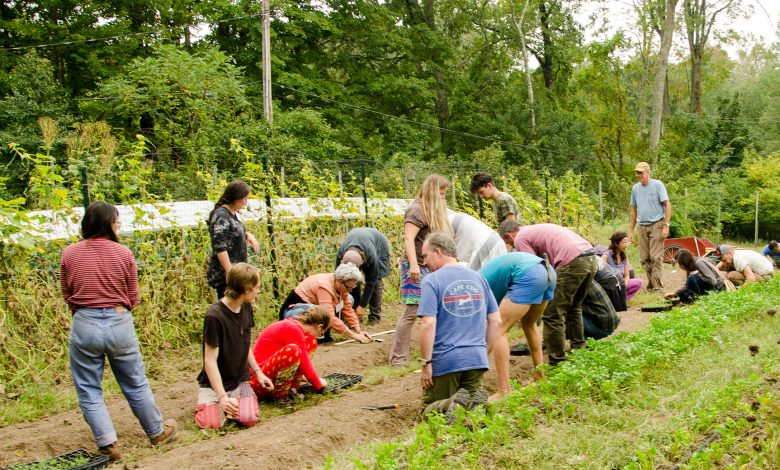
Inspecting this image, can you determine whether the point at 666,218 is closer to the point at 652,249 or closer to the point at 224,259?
the point at 652,249

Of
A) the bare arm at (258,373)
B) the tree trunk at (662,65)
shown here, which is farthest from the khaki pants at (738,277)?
the tree trunk at (662,65)

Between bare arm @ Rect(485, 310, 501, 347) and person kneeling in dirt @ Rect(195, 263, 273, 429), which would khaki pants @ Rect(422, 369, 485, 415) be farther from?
person kneeling in dirt @ Rect(195, 263, 273, 429)

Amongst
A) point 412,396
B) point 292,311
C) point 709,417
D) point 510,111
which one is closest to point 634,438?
point 709,417

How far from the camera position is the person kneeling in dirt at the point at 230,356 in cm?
531

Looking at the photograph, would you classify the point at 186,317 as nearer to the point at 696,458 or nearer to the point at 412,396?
the point at 412,396

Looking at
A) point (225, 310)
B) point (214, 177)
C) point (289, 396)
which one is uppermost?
point (214, 177)

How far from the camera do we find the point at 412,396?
597 cm

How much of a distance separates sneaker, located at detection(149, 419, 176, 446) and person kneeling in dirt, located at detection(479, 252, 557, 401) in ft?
7.76

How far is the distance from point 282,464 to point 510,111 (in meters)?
→ 29.4

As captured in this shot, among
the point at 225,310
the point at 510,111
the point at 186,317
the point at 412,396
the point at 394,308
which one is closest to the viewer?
the point at 225,310

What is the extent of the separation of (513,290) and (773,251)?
Answer: 33.1 feet

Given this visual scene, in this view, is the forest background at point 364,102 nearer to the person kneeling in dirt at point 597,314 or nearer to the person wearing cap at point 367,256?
the person wearing cap at point 367,256

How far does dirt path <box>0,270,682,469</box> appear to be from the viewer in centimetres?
470

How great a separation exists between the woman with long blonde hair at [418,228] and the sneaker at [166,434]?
7.80ft
